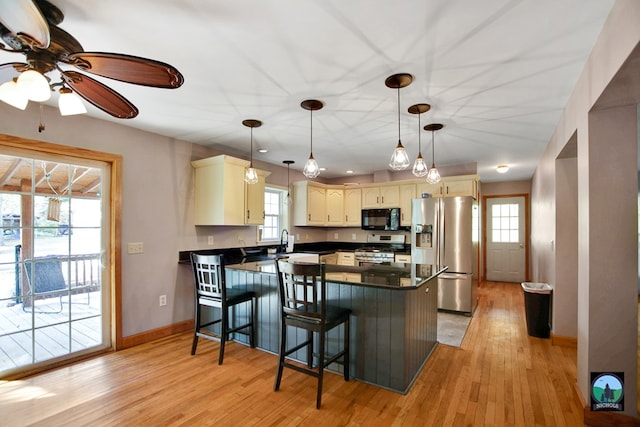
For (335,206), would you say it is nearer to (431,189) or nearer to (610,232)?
(431,189)

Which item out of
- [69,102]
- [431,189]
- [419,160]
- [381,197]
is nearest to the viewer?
[69,102]

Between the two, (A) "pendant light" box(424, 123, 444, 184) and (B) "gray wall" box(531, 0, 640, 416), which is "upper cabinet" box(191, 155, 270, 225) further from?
(B) "gray wall" box(531, 0, 640, 416)

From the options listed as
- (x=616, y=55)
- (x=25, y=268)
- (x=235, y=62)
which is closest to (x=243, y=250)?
(x=25, y=268)

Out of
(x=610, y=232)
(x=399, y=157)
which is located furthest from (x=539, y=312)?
(x=399, y=157)

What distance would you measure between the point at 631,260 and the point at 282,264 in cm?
225

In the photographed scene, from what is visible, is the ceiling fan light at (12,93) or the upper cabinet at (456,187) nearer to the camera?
the ceiling fan light at (12,93)

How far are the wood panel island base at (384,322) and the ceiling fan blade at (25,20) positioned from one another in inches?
87.1

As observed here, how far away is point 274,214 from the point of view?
18.2ft

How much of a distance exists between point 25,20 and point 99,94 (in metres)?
0.72

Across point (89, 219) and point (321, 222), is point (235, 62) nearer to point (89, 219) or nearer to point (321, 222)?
point (89, 219)

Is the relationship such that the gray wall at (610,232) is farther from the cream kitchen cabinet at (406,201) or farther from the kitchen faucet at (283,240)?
the kitchen faucet at (283,240)

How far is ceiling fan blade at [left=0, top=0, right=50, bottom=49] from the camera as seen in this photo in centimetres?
103

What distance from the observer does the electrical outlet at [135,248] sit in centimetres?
339

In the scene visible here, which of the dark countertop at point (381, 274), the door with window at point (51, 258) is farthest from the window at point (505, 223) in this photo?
the door with window at point (51, 258)
